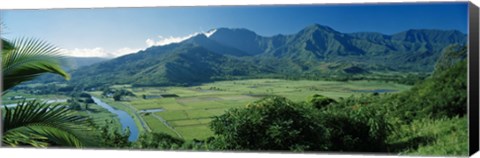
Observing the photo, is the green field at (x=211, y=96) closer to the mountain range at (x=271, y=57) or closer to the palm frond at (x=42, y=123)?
the mountain range at (x=271, y=57)

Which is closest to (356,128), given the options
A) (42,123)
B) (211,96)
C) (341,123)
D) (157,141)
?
(341,123)

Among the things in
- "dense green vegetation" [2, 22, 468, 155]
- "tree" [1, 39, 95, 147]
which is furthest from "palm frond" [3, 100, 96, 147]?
"dense green vegetation" [2, 22, 468, 155]

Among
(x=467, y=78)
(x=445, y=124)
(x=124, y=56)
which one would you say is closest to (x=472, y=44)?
(x=467, y=78)

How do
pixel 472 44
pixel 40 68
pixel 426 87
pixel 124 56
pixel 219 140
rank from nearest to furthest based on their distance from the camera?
pixel 40 68
pixel 472 44
pixel 426 87
pixel 219 140
pixel 124 56

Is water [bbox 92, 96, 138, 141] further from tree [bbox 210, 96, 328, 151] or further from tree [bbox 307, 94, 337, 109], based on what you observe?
tree [bbox 307, 94, 337, 109]

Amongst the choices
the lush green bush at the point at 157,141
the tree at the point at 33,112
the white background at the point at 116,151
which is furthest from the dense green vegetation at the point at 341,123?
the tree at the point at 33,112

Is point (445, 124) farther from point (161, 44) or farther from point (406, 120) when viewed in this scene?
point (161, 44)

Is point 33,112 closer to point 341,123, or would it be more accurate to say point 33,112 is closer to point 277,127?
point 277,127
